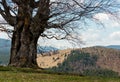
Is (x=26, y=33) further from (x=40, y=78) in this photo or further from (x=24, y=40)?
(x=40, y=78)

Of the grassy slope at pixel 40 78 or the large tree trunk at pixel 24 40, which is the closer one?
the grassy slope at pixel 40 78

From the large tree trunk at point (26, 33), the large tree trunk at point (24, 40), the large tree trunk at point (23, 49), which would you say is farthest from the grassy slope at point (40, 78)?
the large tree trunk at point (26, 33)

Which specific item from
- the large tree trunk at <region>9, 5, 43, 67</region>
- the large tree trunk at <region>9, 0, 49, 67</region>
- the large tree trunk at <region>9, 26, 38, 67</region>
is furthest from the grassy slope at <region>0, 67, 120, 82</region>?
the large tree trunk at <region>9, 0, 49, 67</region>

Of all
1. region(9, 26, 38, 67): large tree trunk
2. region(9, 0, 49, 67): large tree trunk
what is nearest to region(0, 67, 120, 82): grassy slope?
region(9, 26, 38, 67): large tree trunk

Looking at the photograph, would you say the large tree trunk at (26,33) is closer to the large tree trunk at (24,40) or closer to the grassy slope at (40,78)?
the large tree trunk at (24,40)

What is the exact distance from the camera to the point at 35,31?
34.1 m

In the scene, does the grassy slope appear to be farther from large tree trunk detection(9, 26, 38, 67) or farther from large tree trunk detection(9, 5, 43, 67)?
large tree trunk detection(9, 5, 43, 67)

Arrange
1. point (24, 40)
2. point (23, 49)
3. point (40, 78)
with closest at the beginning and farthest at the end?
point (40, 78), point (23, 49), point (24, 40)

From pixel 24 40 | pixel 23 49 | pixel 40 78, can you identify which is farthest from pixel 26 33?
pixel 40 78

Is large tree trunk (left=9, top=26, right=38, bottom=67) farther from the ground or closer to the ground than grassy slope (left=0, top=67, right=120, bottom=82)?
farther from the ground

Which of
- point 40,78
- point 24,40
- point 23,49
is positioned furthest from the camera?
point 24,40

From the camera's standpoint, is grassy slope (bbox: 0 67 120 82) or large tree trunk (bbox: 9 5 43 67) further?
large tree trunk (bbox: 9 5 43 67)

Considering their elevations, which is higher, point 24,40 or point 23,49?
point 24,40

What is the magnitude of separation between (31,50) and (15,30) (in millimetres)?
2823
